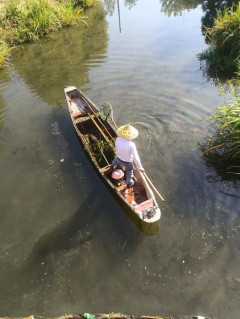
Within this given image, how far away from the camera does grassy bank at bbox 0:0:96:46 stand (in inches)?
460

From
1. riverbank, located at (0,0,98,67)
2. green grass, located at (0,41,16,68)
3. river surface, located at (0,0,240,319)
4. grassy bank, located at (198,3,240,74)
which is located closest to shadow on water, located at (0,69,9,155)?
river surface, located at (0,0,240,319)

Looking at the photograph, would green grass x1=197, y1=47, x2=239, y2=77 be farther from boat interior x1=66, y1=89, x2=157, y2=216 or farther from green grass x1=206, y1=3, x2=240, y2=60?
boat interior x1=66, y1=89, x2=157, y2=216

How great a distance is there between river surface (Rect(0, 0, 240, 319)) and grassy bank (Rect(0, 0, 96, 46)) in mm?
3834

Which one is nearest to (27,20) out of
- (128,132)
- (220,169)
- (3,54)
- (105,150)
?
(3,54)

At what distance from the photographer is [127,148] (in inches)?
169

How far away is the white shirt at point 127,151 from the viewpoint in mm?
4277

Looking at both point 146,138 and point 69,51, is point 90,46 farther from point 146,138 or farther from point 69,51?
point 146,138

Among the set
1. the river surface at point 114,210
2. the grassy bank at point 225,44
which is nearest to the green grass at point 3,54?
the river surface at point 114,210

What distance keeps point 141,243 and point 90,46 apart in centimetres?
1113

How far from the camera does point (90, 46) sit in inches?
458

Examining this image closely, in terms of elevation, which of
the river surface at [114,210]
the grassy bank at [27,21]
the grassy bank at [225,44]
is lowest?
the river surface at [114,210]

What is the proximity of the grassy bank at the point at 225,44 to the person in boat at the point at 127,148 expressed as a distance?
22.8 feet

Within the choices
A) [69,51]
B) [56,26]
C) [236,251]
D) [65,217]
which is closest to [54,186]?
[65,217]

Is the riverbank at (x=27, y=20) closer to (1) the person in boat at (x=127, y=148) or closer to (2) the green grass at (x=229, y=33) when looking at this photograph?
(2) the green grass at (x=229, y=33)
